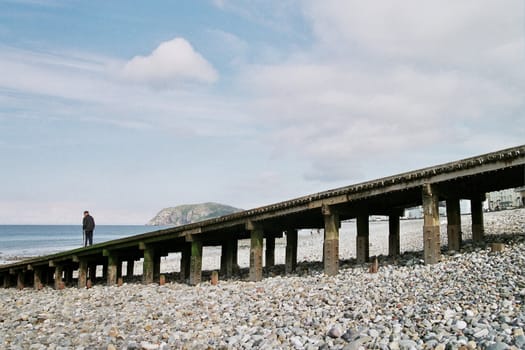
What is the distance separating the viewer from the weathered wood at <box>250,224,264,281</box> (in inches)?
667

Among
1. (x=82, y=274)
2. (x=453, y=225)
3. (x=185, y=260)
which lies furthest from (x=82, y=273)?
(x=453, y=225)

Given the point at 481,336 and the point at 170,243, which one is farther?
the point at 170,243

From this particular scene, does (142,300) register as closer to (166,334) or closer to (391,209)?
(166,334)

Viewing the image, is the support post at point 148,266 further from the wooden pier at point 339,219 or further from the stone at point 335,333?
the stone at point 335,333

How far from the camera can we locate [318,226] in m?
21.1

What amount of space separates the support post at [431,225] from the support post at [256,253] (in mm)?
6290

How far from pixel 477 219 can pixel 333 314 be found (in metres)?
9.69

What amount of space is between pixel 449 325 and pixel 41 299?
18071 mm

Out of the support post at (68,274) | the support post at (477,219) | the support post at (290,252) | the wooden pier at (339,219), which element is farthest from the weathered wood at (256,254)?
the support post at (68,274)

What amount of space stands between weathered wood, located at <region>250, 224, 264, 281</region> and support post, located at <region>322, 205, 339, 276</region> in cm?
→ 301

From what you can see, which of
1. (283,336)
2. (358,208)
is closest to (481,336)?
(283,336)

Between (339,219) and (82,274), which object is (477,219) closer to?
(339,219)

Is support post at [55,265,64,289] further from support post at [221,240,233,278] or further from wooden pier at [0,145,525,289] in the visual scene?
support post at [221,240,233,278]

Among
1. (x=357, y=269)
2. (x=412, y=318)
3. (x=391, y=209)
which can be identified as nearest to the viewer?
(x=412, y=318)
